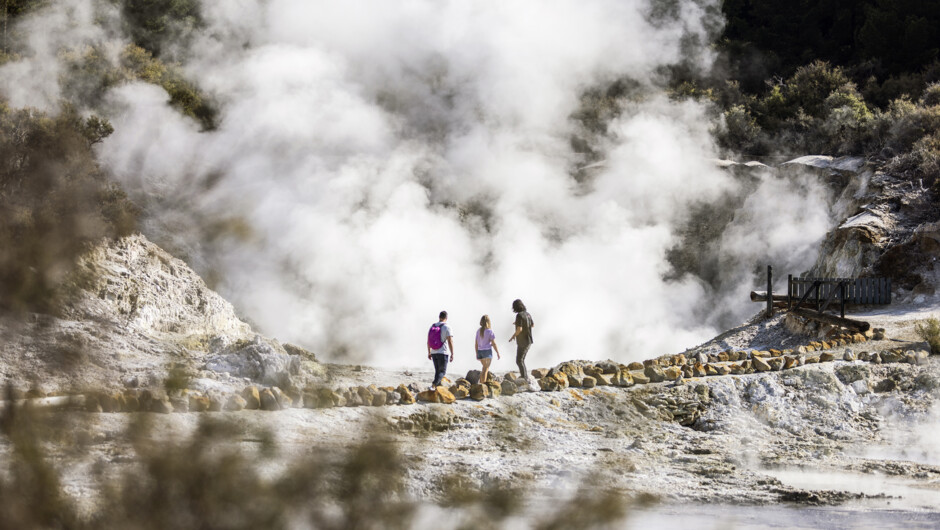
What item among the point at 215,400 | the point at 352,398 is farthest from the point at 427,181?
the point at 215,400

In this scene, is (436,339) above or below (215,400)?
above

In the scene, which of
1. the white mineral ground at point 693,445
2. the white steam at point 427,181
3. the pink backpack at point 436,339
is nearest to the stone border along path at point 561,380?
the white mineral ground at point 693,445

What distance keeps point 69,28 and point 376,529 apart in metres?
21.8

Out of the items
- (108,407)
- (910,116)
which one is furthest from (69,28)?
(108,407)

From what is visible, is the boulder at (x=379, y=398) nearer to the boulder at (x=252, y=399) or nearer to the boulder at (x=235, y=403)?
the boulder at (x=252, y=399)

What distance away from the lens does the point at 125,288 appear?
1055 cm

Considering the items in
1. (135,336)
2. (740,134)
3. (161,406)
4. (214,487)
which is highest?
(740,134)

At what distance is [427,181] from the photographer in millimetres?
17844

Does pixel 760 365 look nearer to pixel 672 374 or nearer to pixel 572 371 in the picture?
pixel 672 374

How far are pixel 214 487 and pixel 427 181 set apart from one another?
16.4 m

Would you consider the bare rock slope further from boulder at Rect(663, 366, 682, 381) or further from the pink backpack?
boulder at Rect(663, 366, 682, 381)

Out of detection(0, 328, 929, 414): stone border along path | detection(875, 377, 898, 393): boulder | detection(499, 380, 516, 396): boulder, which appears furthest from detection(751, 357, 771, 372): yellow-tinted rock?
detection(499, 380, 516, 396): boulder

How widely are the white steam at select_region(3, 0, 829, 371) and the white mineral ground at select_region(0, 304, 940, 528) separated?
5.88 m

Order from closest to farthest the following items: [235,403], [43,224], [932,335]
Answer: [43,224] → [235,403] → [932,335]
